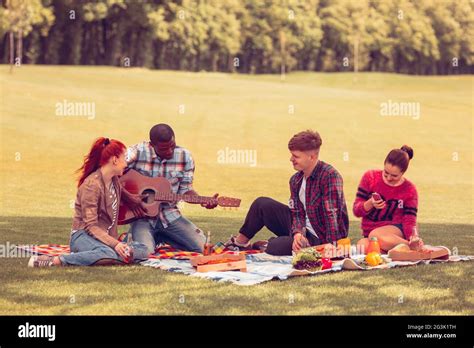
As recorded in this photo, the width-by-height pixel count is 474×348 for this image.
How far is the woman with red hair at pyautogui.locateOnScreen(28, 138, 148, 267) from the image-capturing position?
9867 millimetres

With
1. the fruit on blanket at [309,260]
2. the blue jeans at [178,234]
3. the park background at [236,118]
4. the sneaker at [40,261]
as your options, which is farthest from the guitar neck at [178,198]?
the sneaker at [40,261]

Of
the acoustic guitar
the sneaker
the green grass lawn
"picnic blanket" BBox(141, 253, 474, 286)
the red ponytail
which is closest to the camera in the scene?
the green grass lawn

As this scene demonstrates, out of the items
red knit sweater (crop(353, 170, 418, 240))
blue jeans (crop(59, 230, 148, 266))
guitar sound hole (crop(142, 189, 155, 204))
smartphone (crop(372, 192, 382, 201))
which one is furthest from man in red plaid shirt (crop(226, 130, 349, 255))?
blue jeans (crop(59, 230, 148, 266))

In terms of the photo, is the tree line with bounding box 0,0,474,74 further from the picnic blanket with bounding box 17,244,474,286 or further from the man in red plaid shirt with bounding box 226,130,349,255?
the man in red plaid shirt with bounding box 226,130,349,255

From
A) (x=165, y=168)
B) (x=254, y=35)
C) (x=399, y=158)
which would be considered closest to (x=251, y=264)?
(x=165, y=168)

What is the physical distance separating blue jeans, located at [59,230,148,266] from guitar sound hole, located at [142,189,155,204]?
1169 millimetres

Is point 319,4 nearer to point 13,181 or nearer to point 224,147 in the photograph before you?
point 224,147

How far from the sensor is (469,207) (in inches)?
865

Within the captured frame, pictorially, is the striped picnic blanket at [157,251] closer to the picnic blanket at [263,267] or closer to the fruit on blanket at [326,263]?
the picnic blanket at [263,267]

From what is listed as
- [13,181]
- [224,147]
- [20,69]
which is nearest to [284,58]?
[20,69]

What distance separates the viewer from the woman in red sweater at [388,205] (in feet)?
35.9

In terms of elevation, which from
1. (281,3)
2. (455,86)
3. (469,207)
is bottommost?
(469,207)

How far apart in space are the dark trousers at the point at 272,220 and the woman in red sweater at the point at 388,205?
853mm

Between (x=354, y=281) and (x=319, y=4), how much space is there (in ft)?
323
